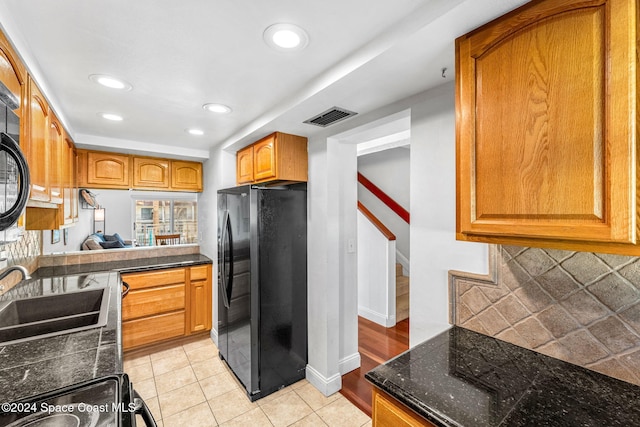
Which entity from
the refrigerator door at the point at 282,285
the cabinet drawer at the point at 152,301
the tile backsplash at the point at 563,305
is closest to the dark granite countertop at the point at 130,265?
the cabinet drawer at the point at 152,301

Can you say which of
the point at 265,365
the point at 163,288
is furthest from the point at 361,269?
the point at 163,288

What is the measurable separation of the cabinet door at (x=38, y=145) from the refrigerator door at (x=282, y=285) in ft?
4.08

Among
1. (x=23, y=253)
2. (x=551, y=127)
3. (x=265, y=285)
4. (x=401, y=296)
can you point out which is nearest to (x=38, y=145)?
(x=23, y=253)

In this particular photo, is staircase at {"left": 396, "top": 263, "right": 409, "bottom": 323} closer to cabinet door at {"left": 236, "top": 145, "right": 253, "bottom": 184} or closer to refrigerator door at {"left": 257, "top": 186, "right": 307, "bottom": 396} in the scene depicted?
refrigerator door at {"left": 257, "top": 186, "right": 307, "bottom": 396}

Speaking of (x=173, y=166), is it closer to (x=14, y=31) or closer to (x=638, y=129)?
(x=14, y=31)

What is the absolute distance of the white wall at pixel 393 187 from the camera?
14.4 feet

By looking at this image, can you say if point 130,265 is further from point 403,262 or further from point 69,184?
point 403,262

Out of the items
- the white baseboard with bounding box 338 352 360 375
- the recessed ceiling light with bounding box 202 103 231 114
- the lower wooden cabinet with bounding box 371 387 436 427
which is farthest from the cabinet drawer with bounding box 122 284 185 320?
the lower wooden cabinet with bounding box 371 387 436 427

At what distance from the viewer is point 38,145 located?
5.03 feet

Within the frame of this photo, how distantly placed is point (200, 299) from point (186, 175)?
5.02 feet

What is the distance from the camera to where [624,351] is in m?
0.97

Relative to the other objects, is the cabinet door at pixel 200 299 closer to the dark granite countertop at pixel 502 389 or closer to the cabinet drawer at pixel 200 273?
the cabinet drawer at pixel 200 273

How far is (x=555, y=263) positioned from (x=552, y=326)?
251mm

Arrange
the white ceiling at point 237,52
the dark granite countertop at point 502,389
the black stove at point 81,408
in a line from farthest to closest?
1. the white ceiling at point 237,52
2. the dark granite countertop at point 502,389
3. the black stove at point 81,408
